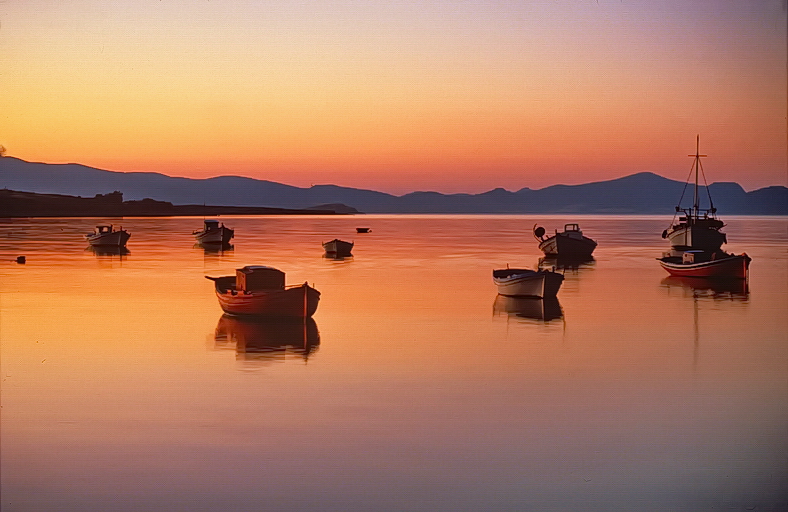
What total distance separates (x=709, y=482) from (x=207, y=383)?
12.4m

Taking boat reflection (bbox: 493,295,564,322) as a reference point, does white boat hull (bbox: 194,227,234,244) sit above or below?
above

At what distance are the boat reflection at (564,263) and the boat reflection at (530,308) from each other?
84.7ft

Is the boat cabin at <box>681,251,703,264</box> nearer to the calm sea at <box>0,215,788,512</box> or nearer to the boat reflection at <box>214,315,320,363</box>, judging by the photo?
the calm sea at <box>0,215,788,512</box>

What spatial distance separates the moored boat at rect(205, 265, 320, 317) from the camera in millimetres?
31984

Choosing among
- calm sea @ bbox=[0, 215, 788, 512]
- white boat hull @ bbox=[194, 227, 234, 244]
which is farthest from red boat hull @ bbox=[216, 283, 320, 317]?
white boat hull @ bbox=[194, 227, 234, 244]

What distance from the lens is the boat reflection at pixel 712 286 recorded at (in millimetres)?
46469

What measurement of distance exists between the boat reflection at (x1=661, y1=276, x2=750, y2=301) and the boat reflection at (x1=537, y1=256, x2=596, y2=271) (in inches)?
487

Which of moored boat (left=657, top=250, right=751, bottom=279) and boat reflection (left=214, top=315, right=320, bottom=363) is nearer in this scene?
boat reflection (left=214, top=315, right=320, bottom=363)

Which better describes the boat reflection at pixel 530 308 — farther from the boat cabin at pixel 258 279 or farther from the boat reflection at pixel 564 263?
the boat reflection at pixel 564 263

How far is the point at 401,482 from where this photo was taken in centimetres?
1419

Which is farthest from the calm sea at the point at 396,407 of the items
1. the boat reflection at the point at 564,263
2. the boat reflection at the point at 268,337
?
the boat reflection at the point at 564,263

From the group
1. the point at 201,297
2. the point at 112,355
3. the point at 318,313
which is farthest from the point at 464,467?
the point at 201,297

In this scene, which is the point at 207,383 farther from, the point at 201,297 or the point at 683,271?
the point at 683,271

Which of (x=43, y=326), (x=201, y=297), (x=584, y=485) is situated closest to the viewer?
(x=584, y=485)
